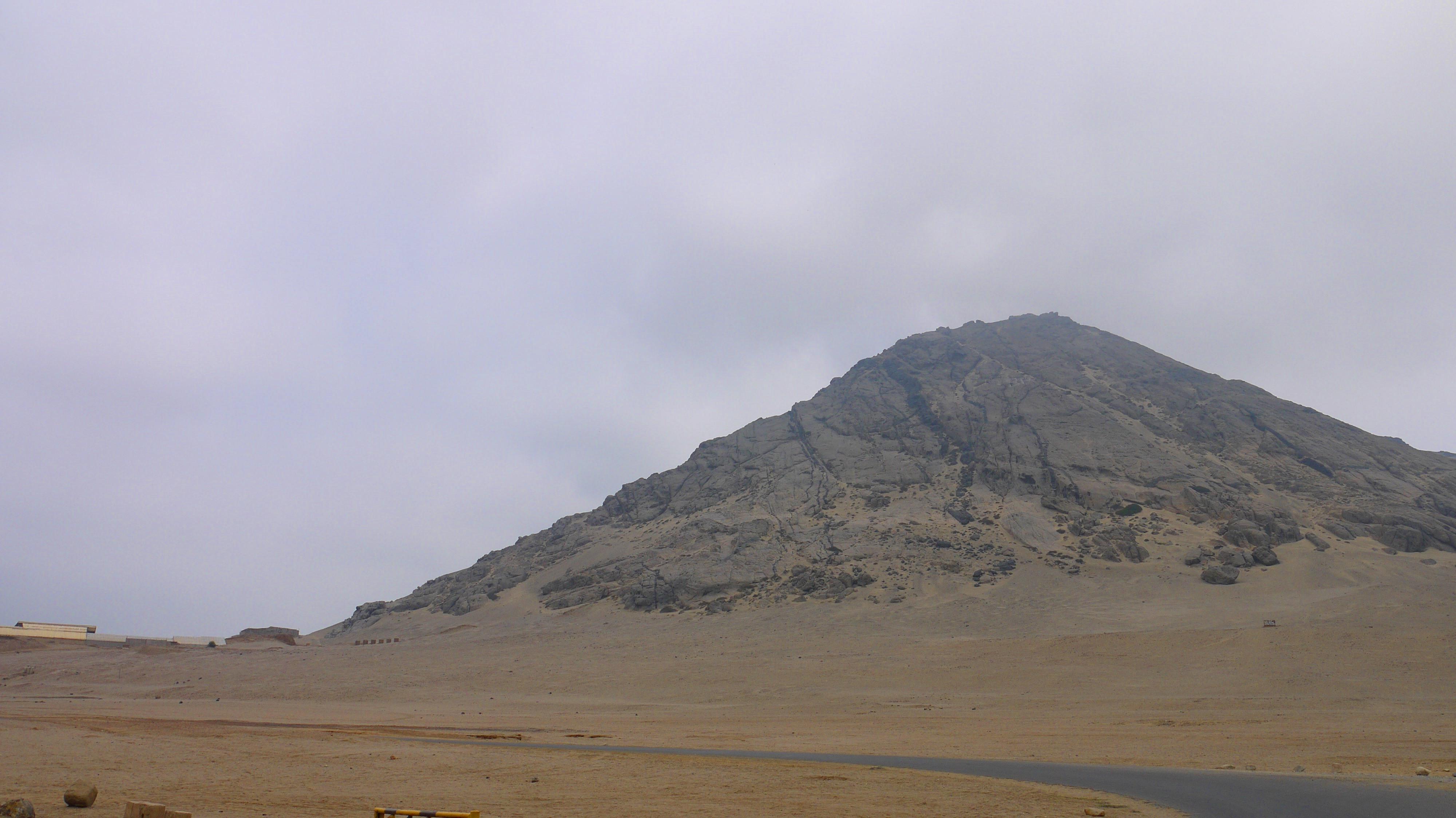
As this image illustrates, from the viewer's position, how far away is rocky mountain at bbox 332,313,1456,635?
71188 mm

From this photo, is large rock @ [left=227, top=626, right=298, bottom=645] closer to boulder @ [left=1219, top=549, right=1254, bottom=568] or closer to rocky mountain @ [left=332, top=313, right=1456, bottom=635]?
rocky mountain @ [left=332, top=313, right=1456, bottom=635]

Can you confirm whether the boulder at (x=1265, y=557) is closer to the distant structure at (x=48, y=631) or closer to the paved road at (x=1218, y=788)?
the paved road at (x=1218, y=788)

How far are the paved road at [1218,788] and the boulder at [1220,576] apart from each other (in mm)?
49047

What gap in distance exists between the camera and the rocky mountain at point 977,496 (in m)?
71.2

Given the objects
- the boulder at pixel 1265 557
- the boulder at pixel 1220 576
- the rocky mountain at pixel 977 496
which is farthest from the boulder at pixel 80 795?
the boulder at pixel 1265 557

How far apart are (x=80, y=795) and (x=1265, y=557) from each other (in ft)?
243

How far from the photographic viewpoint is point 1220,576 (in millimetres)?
62031

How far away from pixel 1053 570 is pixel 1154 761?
49502 millimetres

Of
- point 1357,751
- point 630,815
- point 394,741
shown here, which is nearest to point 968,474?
point 1357,751

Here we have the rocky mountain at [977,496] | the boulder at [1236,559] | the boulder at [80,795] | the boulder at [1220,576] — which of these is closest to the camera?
the boulder at [80,795]

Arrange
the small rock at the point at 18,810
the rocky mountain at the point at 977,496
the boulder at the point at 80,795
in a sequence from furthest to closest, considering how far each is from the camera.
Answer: the rocky mountain at the point at 977,496 < the boulder at the point at 80,795 < the small rock at the point at 18,810

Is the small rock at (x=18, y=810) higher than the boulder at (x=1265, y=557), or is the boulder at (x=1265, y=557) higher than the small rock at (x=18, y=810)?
the boulder at (x=1265, y=557)

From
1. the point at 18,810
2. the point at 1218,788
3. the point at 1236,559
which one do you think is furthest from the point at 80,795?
the point at 1236,559

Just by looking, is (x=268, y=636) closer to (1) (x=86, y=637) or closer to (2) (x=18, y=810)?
(1) (x=86, y=637)
